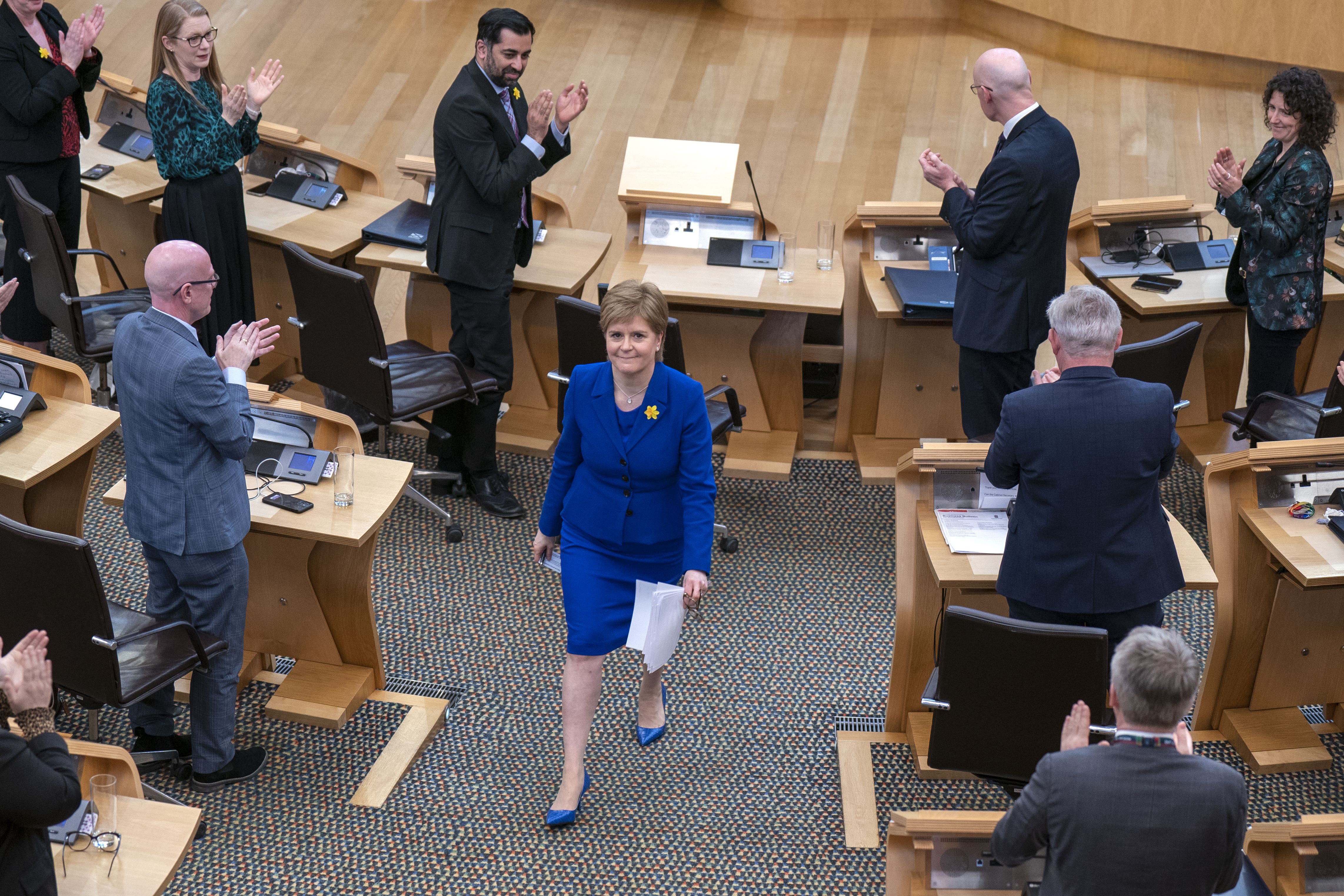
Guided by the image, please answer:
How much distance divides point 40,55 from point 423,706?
3075 millimetres

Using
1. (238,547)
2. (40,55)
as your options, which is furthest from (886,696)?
(40,55)

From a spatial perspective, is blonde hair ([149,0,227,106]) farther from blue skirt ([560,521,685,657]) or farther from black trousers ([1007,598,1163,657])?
black trousers ([1007,598,1163,657])

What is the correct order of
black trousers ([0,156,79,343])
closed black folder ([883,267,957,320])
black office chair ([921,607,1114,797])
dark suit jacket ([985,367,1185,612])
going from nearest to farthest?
black office chair ([921,607,1114,797]) → dark suit jacket ([985,367,1185,612]) → closed black folder ([883,267,957,320]) → black trousers ([0,156,79,343])

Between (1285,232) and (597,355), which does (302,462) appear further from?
(1285,232)

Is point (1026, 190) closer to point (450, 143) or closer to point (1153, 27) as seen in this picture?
point (450, 143)

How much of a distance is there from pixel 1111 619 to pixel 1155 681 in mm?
988

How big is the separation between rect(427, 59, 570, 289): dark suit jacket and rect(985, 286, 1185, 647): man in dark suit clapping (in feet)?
7.17

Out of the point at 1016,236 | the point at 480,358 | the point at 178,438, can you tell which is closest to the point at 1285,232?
the point at 1016,236

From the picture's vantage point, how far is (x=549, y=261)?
5449mm

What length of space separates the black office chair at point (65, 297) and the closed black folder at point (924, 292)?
2.92 m

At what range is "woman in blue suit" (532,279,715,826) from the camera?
330 cm

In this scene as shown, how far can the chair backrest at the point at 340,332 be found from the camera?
4582mm

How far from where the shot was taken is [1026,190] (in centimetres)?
418

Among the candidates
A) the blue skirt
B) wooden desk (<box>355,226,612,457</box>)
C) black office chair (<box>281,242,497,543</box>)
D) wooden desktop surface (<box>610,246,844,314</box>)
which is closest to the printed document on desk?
the blue skirt
